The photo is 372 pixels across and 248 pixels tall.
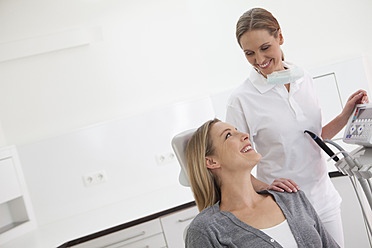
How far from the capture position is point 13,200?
3.01m

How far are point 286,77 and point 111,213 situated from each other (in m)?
1.60

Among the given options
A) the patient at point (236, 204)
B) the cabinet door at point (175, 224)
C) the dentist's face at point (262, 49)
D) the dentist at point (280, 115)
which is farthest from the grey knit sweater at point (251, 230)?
the cabinet door at point (175, 224)

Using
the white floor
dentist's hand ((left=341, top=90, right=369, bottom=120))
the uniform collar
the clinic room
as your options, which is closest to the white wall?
the clinic room

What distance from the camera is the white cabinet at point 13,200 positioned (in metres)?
2.82

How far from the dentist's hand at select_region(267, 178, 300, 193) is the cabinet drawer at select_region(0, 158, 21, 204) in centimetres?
194

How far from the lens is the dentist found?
160cm

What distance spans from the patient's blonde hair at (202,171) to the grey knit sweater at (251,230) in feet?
0.24

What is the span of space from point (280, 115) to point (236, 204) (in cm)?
38

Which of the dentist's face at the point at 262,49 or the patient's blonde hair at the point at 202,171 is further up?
the dentist's face at the point at 262,49

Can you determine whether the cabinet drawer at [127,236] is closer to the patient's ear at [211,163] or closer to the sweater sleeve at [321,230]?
the patient's ear at [211,163]

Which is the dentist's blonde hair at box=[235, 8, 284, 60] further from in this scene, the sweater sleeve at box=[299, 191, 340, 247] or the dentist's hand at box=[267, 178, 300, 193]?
the sweater sleeve at box=[299, 191, 340, 247]

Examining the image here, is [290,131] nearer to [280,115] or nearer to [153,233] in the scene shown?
[280,115]

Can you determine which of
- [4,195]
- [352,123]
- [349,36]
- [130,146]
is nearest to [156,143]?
[130,146]

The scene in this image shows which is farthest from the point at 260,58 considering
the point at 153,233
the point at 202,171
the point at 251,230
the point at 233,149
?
the point at 153,233
